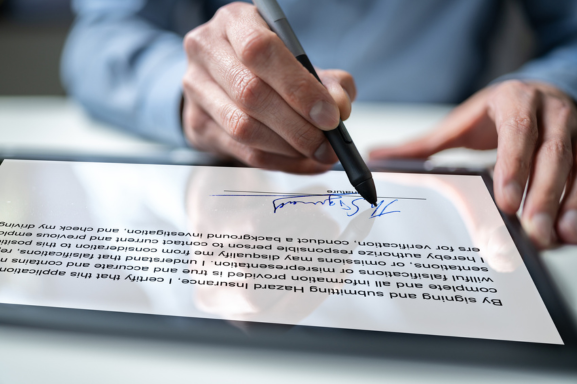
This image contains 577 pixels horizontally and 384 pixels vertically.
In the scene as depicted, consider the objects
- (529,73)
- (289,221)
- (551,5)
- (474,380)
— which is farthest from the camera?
(551,5)

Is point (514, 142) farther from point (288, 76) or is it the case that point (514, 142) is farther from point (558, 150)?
point (288, 76)

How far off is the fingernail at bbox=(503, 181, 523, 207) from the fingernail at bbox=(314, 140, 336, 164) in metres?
0.15

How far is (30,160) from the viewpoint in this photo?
41cm

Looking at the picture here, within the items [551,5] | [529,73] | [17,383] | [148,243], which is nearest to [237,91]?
[148,243]

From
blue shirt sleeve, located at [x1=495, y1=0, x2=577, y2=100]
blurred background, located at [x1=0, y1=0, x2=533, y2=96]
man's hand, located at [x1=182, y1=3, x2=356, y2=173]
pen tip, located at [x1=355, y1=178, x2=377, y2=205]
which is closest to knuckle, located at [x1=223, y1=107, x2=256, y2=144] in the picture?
man's hand, located at [x1=182, y1=3, x2=356, y2=173]

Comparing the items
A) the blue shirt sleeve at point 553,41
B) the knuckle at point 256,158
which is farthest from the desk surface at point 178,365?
the blue shirt sleeve at point 553,41

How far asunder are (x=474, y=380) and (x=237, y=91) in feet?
0.95

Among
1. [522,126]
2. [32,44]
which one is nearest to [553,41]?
[522,126]

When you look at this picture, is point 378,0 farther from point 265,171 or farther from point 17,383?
point 17,383

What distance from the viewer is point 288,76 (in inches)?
13.6

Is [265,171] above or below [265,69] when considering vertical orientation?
below

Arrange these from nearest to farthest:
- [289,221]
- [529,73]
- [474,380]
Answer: [474,380] < [289,221] < [529,73]
